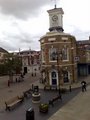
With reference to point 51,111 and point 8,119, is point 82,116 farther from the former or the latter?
point 8,119

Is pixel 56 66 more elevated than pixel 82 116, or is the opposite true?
pixel 56 66

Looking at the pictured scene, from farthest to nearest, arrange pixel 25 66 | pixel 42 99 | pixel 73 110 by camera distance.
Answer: pixel 25 66
pixel 42 99
pixel 73 110

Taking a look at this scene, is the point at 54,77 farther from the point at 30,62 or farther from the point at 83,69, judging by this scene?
the point at 30,62

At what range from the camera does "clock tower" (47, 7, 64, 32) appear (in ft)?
127

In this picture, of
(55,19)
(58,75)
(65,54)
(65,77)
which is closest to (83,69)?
(65,77)

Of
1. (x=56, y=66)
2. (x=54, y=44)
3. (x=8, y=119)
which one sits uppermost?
(x=54, y=44)

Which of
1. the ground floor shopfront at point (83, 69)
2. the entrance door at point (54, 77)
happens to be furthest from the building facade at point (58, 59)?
the ground floor shopfront at point (83, 69)

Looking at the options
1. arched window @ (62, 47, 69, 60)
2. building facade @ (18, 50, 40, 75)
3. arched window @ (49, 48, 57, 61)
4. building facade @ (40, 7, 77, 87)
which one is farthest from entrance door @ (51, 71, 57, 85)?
building facade @ (18, 50, 40, 75)

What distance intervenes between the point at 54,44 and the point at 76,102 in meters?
15.1

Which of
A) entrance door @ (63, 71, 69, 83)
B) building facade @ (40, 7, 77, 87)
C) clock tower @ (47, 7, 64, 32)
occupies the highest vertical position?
clock tower @ (47, 7, 64, 32)

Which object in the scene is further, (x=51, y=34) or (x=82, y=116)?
(x=51, y=34)

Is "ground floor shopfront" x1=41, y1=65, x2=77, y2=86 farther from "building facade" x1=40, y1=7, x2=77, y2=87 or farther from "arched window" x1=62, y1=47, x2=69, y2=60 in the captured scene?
"arched window" x1=62, y1=47, x2=69, y2=60

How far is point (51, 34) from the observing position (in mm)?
36125

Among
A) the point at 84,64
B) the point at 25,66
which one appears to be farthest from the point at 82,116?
the point at 25,66
